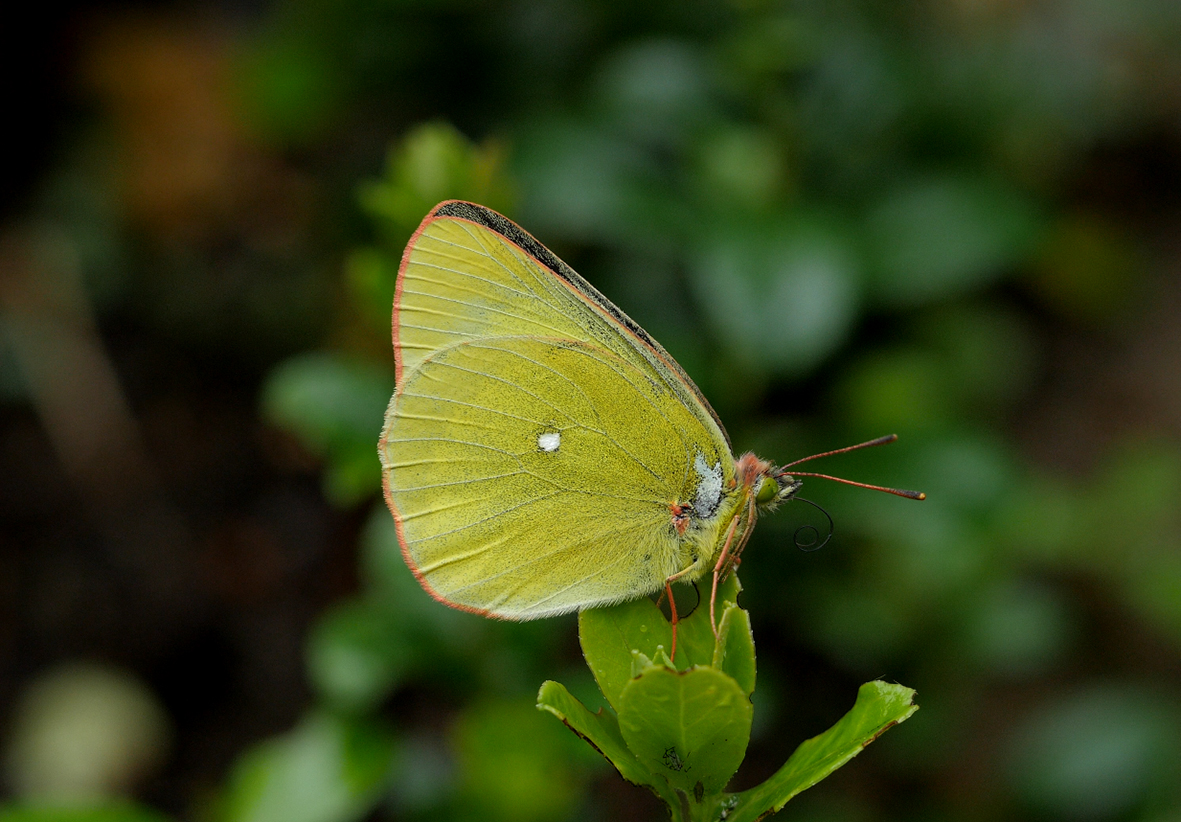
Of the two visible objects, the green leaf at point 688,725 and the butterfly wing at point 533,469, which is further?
the butterfly wing at point 533,469

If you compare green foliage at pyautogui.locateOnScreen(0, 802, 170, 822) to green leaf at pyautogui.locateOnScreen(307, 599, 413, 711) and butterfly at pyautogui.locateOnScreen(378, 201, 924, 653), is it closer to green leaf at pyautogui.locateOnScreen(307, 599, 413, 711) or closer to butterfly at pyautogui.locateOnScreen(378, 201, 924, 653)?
green leaf at pyautogui.locateOnScreen(307, 599, 413, 711)

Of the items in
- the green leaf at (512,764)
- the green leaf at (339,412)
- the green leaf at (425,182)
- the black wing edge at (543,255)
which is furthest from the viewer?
the green leaf at (512,764)

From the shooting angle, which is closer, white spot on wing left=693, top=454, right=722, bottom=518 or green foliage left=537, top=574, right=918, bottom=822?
green foliage left=537, top=574, right=918, bottom=822

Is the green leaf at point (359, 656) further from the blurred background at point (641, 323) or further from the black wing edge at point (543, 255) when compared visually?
the black wing edge at point (543, 255)

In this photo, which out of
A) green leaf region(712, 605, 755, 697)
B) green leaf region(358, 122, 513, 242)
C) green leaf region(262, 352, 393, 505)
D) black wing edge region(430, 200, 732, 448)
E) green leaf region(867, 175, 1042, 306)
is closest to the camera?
green leaf region(712, 605, 755, 697)

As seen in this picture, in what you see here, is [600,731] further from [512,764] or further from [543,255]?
[512,764]

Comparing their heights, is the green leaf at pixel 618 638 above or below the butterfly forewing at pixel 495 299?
below

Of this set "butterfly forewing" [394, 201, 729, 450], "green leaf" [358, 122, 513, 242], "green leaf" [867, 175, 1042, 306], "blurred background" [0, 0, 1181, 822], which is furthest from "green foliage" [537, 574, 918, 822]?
"green leaf" [867, 175, 1042, 306]

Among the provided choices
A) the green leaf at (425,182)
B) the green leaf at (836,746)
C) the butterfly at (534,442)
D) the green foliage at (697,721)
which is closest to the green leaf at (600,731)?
the green foliage at (697,721)
